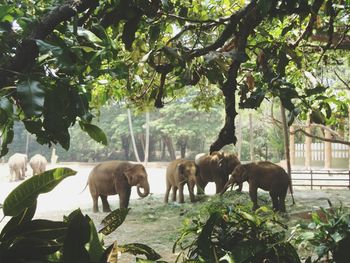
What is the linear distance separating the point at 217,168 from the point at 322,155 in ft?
33.0

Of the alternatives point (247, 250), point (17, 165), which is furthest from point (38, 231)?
point (17, 165)

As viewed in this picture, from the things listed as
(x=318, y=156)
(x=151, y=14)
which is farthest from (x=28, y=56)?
(x=318, y=156)

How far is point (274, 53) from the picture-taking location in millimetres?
1780

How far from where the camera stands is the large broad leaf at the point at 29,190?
95cm

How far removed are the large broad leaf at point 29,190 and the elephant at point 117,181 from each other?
19.8 ft

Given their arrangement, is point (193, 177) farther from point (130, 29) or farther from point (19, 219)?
point (19, 219)

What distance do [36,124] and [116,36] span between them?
1211 millimetres

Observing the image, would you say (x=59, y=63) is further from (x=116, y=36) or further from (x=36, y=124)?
(x=116, y=36)

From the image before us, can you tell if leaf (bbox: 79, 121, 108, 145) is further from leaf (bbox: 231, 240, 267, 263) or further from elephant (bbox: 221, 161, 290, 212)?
elephant (bbox: 221, 161, 290, 212)

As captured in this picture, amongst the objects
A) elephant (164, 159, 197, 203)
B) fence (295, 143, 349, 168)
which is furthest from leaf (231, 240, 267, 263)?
fence (295, 143, 349, 168)

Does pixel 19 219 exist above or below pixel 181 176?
above

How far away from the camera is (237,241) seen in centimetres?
121

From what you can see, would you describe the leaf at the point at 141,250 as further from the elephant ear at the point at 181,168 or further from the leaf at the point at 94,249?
the elephant ear at the point at 181,168

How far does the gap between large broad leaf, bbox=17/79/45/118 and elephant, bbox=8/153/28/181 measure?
14.3 metres
